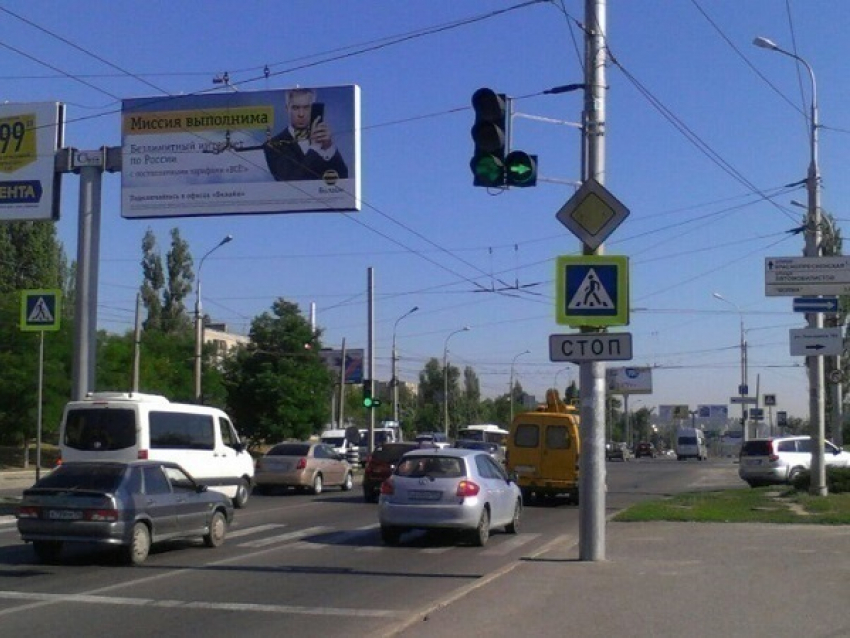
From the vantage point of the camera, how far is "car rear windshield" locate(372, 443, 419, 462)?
97.7 ft

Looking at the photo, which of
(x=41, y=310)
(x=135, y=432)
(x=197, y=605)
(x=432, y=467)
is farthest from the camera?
(x=41, y=310)

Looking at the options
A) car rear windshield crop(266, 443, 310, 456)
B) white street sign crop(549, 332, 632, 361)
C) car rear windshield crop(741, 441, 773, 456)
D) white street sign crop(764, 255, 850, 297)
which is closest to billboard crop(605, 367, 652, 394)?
car rear windshield crop(741, 441, 773, 456)

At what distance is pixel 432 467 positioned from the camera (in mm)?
18656

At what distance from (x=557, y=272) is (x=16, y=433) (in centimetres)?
4167

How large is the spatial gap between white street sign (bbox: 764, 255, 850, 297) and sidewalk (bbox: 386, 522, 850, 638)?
9.79 m

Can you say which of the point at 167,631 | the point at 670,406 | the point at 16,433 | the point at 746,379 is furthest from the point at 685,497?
the point at 670,406

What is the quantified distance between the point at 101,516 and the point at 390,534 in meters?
5.28

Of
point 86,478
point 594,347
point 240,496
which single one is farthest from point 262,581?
point 240,496

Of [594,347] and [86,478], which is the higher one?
[594,347]

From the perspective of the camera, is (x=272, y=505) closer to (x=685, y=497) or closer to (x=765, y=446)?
(x=685, y=497)

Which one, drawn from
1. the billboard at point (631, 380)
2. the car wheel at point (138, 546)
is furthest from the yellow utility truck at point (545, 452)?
the billboard at point (631, 380)

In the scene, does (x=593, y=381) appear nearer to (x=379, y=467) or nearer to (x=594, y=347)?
(x=594, y=347)

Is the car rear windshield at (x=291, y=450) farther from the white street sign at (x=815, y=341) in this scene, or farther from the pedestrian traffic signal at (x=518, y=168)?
the pedestrian traffic signal at (x=518, y=168)

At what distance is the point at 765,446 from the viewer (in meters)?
36.0
